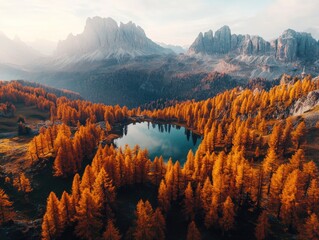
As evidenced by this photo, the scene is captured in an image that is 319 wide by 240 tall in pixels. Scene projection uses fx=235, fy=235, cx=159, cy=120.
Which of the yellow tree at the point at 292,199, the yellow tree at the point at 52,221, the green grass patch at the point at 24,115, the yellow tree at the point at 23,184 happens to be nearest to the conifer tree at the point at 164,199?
the yellow tree at the point at 52,221

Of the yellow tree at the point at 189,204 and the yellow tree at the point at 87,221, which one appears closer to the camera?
the yellow tree at the point at 87,221

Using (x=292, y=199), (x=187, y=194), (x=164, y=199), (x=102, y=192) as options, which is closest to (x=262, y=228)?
(x=292, y=199)

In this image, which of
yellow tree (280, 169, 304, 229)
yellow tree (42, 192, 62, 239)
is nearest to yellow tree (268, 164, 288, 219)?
yellow tree (280, 169, 304, 229)

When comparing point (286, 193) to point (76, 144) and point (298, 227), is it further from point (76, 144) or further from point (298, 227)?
point (76, 144)

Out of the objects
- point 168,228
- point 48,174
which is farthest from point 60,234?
point 48,174

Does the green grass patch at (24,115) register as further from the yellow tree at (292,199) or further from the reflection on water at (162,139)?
the yellow tree at (292,199)

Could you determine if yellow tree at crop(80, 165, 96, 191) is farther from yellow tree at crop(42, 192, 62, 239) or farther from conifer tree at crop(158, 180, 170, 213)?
conifer tree at crop(158, 180, 170, 213)
